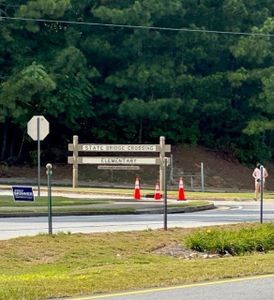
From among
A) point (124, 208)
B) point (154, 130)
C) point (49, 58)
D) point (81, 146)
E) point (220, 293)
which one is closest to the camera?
point (220, 293)

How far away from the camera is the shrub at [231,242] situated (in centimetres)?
1662

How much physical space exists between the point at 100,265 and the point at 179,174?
3499 cm

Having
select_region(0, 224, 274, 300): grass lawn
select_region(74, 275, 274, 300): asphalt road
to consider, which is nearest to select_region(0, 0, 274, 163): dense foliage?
select_region(0, 224, 274, 300): grass lawn

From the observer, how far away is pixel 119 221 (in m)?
23.8

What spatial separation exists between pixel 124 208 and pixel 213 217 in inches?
123

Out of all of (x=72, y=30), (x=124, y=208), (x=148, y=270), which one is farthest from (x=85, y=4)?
(x=148, y=270)

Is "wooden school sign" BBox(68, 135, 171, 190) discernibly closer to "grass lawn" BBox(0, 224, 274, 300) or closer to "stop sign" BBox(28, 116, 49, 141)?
"stop sign" BBox(28, 116, 49, 141)

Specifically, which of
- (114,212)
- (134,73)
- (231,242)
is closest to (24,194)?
(231,242)

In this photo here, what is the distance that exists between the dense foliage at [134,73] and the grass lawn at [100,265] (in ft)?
91.9

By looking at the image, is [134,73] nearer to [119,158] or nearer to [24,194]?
[119,158]

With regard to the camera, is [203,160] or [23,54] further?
[203,160]

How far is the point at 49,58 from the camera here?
1902 inches

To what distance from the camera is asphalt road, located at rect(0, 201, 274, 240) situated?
20.8 meters

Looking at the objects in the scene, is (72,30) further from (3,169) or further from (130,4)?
(3,169)
